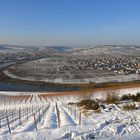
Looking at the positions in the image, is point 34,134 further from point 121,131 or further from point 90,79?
point 90,79

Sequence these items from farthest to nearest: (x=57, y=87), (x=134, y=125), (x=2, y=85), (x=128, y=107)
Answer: (x=2, y=85) < (x=57, y=87) < (x=128, y=107) < (x=134, y=125)

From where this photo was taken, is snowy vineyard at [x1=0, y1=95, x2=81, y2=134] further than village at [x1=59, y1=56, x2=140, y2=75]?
No

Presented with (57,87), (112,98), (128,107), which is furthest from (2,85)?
(128,107)

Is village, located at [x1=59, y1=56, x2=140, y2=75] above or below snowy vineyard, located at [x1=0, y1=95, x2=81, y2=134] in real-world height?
below

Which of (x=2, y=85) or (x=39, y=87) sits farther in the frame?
(x=2, y=85)

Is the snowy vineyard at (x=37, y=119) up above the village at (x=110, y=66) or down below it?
above

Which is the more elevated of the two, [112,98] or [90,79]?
[112,98]

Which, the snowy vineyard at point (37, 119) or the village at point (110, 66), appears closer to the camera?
the snowy vineyard at point (37, 119)

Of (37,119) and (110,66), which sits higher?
(37,119)

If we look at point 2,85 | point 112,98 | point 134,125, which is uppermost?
point 134,125

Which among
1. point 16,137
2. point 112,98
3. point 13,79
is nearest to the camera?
point 16,137

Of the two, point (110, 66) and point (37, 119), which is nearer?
point (37, 119)
